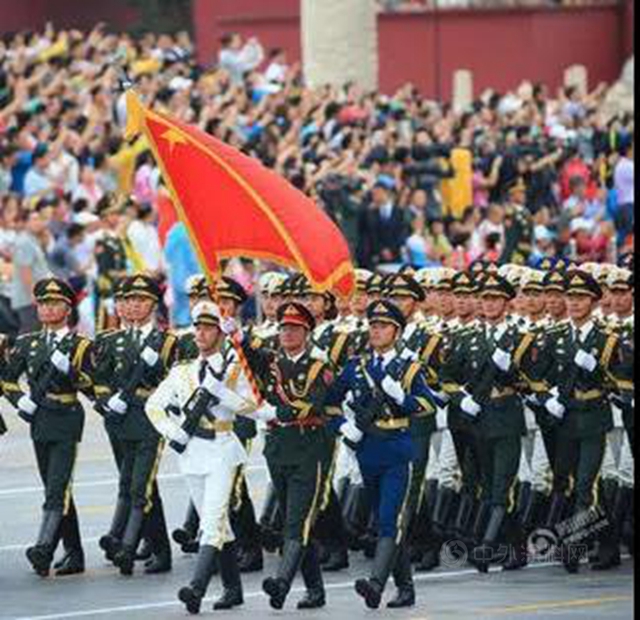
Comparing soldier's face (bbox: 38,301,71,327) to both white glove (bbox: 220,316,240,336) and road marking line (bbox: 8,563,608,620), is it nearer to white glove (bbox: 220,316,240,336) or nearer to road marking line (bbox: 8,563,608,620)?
white glove (bbox: 220,316,240,336)

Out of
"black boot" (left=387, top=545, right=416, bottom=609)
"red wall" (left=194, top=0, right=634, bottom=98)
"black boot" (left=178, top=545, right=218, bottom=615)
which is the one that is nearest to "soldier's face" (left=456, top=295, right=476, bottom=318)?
"black boot" (left=387, top=545, right=416, bottom=609)

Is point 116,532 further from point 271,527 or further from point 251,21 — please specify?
point 251,21

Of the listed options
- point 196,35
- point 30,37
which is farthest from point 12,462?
point 196,35

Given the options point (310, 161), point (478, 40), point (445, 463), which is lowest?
point (445, 463)

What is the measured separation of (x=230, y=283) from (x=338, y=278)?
981mm

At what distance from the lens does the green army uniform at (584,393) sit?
74.9 ft

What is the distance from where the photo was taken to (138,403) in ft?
74.6

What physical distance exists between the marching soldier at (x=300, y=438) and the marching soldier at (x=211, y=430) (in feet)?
0.73

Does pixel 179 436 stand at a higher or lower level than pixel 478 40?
lower

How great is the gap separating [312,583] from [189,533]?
2.49m

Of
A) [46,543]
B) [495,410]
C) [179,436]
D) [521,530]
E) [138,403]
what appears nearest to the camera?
[179,436]

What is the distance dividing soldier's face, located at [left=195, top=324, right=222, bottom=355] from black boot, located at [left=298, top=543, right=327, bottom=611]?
49.9 inches

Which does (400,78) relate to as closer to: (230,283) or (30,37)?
(30,37)

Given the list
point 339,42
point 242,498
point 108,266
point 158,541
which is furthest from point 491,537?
point 339,42
